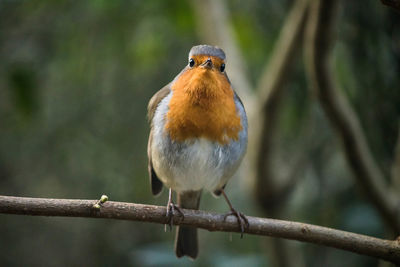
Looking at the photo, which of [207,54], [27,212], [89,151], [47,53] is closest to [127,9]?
[47,53]

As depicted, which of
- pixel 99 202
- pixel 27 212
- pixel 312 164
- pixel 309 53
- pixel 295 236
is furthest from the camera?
pixel 312 164

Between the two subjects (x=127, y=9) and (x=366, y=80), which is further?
(x=127, y=9)

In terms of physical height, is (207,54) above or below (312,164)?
above

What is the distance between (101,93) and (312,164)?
2402 mm

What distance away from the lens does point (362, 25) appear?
13.0 ft

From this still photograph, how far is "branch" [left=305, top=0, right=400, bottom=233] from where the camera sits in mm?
3082

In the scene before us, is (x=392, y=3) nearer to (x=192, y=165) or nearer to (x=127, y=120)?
(x=192, y=165)

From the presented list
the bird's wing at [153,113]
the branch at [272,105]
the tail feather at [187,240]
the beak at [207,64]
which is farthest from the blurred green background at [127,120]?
the beak at [207,64]

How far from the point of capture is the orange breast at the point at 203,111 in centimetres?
286

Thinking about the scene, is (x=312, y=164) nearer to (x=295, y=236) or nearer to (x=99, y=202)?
(x=295, y=236)

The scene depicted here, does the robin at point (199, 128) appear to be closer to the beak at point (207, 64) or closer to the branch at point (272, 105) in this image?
the beak at point (207, 64)

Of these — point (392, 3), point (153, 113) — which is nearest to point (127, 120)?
point (153, 113)

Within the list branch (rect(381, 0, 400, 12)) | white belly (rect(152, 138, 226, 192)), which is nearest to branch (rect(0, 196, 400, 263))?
white belly (rect(152, 138, 226, 192))

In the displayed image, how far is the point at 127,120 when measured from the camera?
17.1 feet
